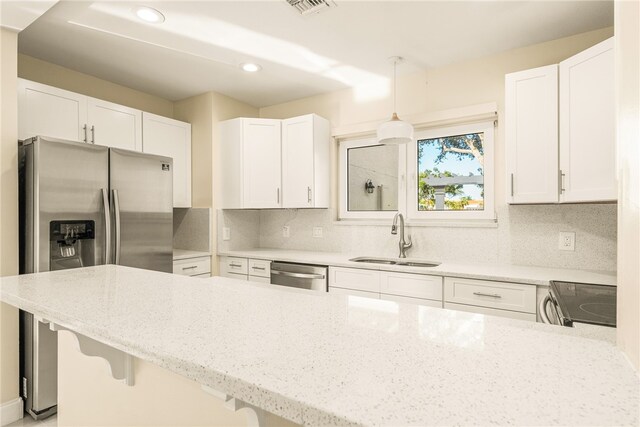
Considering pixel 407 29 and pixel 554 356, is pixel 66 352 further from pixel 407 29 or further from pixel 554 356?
pixel 407 29

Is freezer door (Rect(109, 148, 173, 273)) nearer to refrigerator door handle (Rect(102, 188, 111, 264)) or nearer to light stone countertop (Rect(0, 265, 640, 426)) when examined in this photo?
refrigerator door handle (Rect(102, 188, 111, 264))

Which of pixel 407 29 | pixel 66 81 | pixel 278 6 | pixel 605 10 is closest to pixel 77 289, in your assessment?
pixel 278 6

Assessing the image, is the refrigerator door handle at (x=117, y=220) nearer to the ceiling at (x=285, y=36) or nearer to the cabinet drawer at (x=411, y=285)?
the ceiling at (x=285, y=36)

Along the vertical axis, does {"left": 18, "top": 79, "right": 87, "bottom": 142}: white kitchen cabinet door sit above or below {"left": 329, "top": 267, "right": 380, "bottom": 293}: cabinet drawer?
above

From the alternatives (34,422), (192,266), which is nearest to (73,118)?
(192,266)

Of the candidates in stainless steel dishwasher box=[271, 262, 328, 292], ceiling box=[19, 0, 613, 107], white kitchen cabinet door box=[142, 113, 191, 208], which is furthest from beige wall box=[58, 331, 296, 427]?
white kitchen cabinet door box=[142, 113, 191, 208]

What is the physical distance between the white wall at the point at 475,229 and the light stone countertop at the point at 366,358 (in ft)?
6.46

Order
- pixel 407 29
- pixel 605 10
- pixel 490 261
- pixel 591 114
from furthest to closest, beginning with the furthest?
1. pixel 490 261
2. pixel 407 29
3. pixel 605 10
4. pixel 591 114

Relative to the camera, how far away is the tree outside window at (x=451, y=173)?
2799 mm

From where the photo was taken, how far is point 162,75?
302cm

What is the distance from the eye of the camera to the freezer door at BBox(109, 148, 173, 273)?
7.82 ft

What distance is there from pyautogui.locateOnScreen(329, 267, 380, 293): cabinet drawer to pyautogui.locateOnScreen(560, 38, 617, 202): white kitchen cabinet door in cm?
129

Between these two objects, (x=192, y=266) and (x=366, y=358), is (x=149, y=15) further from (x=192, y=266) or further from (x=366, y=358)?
(x=366, y=358)

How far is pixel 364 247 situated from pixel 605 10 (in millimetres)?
2311
